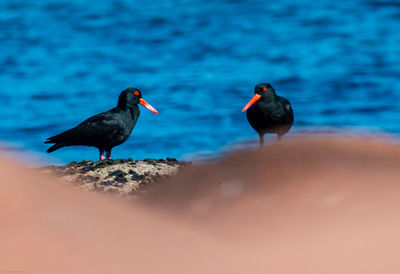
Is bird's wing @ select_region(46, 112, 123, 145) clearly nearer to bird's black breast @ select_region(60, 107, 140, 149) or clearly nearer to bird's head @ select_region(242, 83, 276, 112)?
bird's black breast @ select_region(60, 107, 140, 149)

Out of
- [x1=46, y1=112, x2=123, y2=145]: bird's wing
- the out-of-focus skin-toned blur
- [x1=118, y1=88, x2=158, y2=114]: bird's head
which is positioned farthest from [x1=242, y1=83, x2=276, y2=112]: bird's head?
the out-of-focus skin-toned blur

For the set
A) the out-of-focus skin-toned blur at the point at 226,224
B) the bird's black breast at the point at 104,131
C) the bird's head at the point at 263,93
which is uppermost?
the bird's head at the point at 263,93

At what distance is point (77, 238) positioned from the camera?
5.12m

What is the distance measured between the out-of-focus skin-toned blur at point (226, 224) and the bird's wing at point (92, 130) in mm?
3616

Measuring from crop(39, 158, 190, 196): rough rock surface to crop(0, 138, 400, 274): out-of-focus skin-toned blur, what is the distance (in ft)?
4.30

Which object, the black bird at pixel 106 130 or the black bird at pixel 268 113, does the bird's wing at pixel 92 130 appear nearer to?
the black bird at pixel 106 130

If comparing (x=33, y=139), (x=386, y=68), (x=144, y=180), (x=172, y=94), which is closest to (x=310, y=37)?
(x=386, y=68)

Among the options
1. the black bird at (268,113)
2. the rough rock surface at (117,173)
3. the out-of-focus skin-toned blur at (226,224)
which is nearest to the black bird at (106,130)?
the rough rock surface at (117,173)

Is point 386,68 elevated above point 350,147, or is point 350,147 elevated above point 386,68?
point 386,68

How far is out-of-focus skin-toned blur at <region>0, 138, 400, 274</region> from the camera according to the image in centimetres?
490

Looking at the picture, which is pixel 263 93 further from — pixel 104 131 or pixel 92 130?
pixel 92 130

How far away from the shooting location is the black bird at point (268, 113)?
10766mm

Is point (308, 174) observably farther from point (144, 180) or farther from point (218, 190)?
point (144, 180)

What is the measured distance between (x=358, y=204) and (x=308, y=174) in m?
0.87
